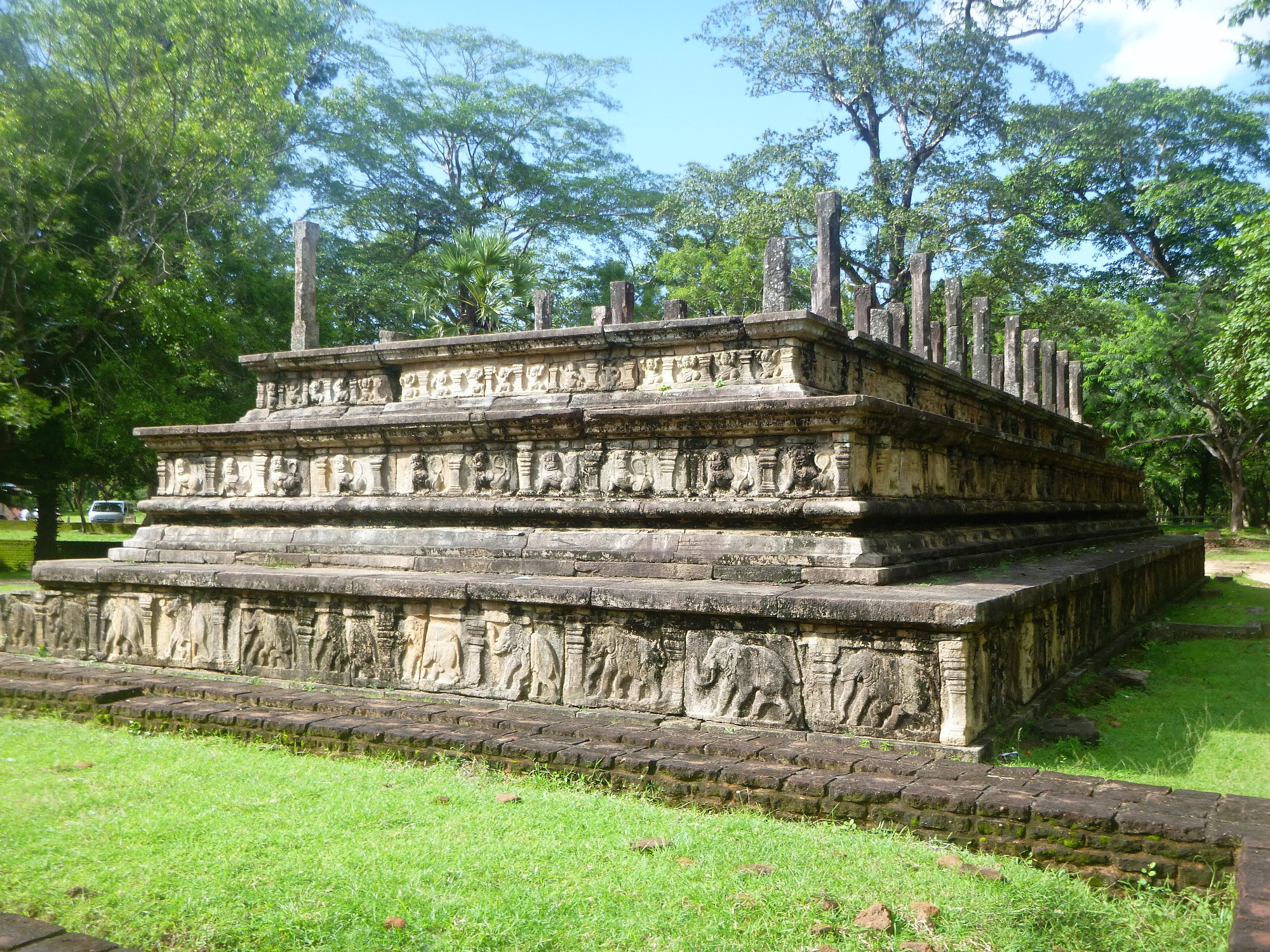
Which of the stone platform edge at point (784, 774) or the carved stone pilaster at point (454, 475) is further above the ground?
the carved stone pilaster at point (454, 475)

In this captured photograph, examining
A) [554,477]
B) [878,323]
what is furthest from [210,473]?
[878,323]

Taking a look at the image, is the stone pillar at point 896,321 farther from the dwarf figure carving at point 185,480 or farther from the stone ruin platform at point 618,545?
the dwarf figure carving at point 185,480

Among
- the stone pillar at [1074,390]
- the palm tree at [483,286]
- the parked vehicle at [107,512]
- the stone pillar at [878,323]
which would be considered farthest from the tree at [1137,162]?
the parked vehicle at [107,512]

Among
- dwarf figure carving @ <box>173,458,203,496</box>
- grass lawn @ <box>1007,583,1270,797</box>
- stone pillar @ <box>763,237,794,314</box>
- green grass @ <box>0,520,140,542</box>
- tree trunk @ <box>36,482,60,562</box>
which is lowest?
grass lawn @ <box>1007,583,1270,797</box>

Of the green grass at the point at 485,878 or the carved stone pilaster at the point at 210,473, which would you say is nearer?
the green grass at the point at 485,878

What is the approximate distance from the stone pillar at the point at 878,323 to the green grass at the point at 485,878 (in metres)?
6.75

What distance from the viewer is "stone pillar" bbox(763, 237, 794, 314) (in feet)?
23.9

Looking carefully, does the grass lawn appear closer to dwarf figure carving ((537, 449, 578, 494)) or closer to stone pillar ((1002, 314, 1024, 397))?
dwarf figure carving ((537, 449, 578, 494))

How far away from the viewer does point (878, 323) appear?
9.96m

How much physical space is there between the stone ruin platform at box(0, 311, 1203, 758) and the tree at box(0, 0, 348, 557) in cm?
959

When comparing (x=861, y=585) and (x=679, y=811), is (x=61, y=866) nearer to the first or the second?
(x=679, y=811)

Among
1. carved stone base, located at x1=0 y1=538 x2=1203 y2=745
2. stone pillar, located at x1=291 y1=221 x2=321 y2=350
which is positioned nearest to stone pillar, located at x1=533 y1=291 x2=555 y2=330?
stone pillar, located at x1=291 y1=221 x2=321 y2=350

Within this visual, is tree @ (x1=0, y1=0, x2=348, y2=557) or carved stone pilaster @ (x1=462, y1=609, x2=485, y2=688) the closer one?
carved stone pilaster @ (x1=462, y1=609, x2=485, y2=688)

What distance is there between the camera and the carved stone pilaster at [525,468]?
7.05 metres
